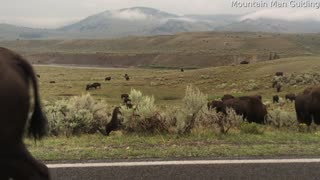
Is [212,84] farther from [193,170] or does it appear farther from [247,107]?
[193,170]

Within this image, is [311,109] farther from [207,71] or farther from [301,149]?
[207,71]

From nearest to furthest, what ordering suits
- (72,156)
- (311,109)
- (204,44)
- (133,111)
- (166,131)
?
(72,156), (166,131), (133,111), (311,109), (204,44)

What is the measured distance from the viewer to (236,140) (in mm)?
8758

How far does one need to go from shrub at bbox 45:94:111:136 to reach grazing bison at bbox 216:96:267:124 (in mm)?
7607

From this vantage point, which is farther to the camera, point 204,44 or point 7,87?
point 204,44

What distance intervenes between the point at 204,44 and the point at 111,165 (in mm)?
151316

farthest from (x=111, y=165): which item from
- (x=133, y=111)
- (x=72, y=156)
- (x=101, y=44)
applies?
(x=101, y=44)

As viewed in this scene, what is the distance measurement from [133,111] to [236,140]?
2.87 m

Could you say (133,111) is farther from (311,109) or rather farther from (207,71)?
(207,71)

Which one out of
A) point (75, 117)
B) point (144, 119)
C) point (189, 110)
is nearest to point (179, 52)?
point (75, 117)

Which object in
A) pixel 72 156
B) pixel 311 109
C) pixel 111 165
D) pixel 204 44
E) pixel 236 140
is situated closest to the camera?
pixel 111 165

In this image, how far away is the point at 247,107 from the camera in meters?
19.9

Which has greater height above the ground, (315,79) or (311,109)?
(311,109)

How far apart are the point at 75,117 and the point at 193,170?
528 cm
